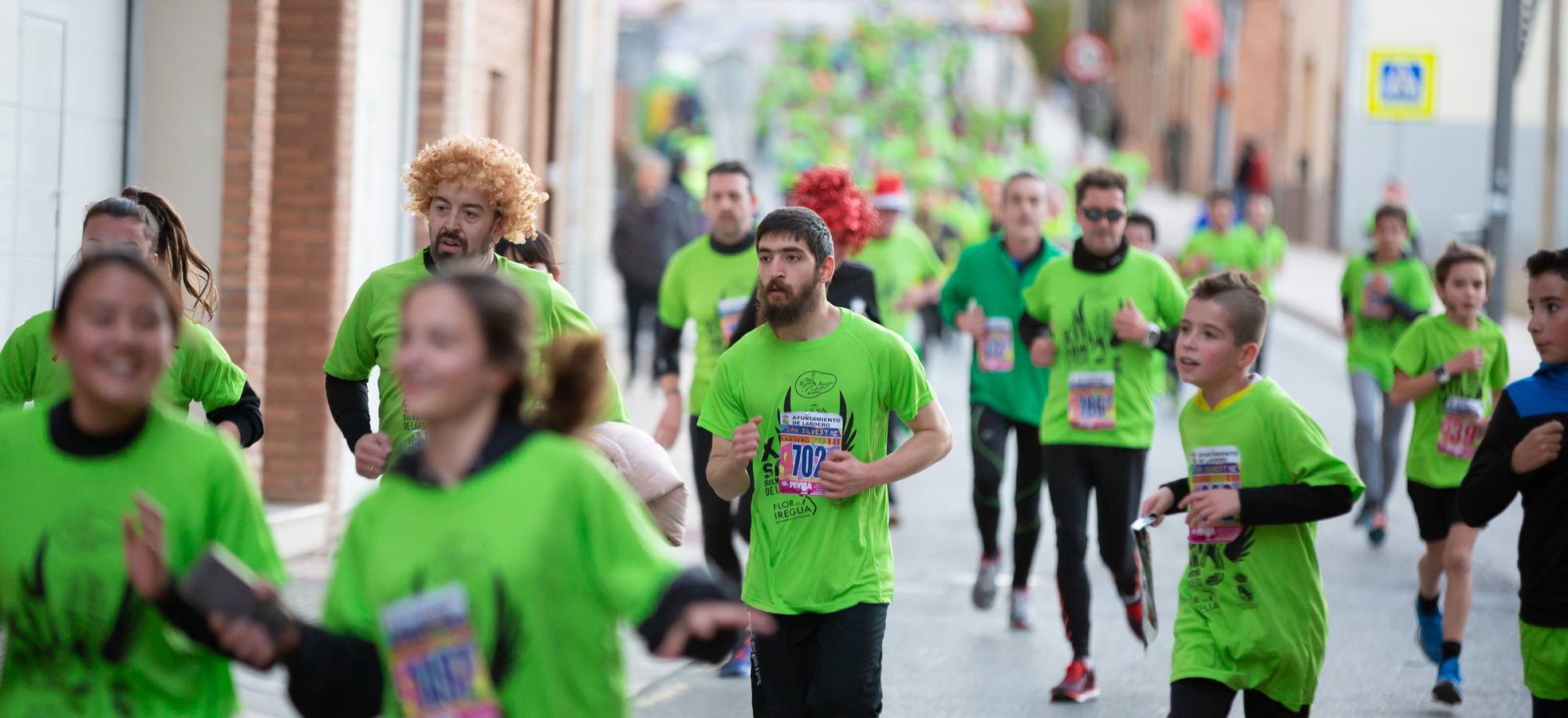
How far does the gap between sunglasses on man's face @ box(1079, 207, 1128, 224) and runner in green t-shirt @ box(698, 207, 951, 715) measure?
2743 mm

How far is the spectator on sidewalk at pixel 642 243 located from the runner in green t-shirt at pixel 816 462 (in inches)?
521

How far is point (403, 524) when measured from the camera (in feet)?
11.5

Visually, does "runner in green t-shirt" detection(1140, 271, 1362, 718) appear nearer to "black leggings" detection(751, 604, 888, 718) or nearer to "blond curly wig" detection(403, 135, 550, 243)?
"black leggings" detection(751, 604, 888, 718)

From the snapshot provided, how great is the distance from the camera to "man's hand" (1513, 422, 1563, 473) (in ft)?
17.2

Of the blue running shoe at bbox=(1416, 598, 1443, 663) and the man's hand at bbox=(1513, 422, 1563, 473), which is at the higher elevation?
the man's hand at bbox=(1513, 422, 1563, 473)

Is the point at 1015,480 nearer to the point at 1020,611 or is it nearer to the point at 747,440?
the point at 1020,611

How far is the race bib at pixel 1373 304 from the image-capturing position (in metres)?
12.1

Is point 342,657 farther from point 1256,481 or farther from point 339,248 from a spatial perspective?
point 339,248

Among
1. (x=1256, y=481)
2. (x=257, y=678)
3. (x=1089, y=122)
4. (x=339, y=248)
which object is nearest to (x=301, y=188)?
(x=339, y=248)

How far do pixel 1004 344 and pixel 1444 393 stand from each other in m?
1.95

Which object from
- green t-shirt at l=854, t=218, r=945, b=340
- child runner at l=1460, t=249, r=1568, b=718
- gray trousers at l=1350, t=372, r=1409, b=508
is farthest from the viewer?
green t-shirt at l=854, t=218, r=945, b=340

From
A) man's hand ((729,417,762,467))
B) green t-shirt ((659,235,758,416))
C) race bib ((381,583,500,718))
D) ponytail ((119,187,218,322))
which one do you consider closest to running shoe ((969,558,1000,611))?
green t-shirt ((659,235,758,416))

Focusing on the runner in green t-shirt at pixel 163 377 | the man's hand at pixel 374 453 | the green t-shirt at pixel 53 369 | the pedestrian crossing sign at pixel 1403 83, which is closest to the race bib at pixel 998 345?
the man's hand at pixel 374 453

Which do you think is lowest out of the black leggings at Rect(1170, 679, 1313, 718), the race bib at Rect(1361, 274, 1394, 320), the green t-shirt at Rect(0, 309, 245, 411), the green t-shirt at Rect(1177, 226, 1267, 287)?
the black leggings at Rect(1170, 679, 1313, 718)
